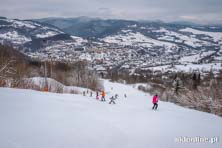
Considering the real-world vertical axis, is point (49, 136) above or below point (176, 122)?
above

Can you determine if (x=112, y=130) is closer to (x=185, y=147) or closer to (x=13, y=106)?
(x=185, y=147)

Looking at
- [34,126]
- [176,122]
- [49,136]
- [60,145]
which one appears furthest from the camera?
[176,122]

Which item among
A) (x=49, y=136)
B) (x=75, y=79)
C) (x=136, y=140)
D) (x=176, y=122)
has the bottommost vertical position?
(x=75, y=79)

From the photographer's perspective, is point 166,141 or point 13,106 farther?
point 13,106

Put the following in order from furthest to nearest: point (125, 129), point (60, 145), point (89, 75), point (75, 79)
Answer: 1. point (89, 75)
2. point (75, 79)
3. point (125, 129)
4. point (60, 145)

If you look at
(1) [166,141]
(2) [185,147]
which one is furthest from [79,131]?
(2) [185,147]

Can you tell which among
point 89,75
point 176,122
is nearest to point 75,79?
point 89,75

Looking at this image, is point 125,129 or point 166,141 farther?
point 125,129

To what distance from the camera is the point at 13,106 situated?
842cm

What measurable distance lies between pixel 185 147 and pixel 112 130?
2322 millimetres

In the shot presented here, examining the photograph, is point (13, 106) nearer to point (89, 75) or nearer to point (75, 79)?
point (75, 79)

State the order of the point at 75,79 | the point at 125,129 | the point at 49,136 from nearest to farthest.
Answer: the point at 49,136 → the point at 125,129 → the point at 75,79

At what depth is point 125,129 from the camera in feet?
25.6

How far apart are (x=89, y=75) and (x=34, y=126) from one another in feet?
233
